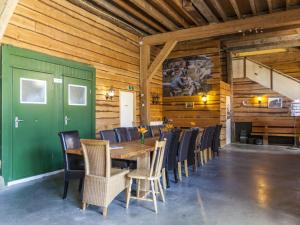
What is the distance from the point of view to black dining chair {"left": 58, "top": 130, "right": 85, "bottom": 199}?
3.80 m

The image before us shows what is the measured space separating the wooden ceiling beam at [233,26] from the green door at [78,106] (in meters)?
3.11

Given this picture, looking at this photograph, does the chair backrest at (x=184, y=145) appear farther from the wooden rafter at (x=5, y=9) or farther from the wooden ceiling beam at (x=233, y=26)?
the wooden ceiling beam at (x=233, y=26)

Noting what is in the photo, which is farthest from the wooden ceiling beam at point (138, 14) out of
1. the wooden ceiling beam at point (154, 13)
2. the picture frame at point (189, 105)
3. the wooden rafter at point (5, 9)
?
the wooden rafter at point (5, 9)

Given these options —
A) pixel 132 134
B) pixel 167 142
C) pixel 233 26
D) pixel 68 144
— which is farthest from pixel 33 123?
pixel 233 26

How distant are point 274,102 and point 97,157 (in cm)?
966

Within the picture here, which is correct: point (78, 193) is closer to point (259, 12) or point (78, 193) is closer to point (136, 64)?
point (136, 64)

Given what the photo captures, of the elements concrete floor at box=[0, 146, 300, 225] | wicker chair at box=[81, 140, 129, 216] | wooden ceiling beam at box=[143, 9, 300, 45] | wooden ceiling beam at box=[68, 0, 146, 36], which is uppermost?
wooden ceiling beam at box=[68, 0, 146, 36]

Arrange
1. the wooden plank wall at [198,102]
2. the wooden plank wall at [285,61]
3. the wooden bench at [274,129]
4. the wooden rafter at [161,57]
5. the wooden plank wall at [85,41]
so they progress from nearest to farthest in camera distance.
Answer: the wooden plank wall at [85,41] < the wooden rafter at [161,57] < the wooden plank wall at [198,102] < the wooden bench at [274,129] < the wooden plank wall at [285,61]

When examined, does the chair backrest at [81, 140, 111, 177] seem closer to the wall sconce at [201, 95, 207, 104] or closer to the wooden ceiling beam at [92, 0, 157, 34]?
the wooden ceiling beam at [92, 0, 157, 34]

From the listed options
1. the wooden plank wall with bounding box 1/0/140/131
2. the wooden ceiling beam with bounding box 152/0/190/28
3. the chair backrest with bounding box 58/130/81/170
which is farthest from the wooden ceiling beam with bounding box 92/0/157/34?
the chair backrest with bounding box 58/130/81/170

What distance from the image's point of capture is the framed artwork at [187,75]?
377 inches

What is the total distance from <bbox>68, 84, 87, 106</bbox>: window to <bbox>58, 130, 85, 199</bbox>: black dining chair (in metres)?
1.90

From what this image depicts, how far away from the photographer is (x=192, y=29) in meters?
7.64

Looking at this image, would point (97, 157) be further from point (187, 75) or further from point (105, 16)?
point (187, 75)
